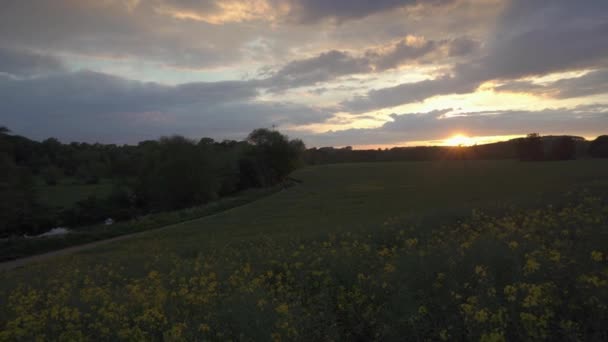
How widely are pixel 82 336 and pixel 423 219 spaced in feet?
29.6

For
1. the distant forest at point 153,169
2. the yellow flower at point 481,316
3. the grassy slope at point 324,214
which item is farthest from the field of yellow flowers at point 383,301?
the distant forest at point 153,169

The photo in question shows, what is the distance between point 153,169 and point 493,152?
75.1 m

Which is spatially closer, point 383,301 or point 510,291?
point 510,291

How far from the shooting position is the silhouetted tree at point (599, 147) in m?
69.2

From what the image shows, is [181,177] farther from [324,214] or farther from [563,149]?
[563,149]

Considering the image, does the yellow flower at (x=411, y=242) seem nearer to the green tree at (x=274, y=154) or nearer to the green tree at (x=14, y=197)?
the green tree at (x=14, y=197)

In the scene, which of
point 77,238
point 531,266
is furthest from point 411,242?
point 77,238

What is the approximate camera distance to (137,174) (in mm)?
64688

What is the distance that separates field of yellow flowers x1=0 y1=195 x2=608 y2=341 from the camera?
413cm

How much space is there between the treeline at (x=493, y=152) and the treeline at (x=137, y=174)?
82.5ft

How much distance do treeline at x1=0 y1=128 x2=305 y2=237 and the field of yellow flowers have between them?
36.7 metres

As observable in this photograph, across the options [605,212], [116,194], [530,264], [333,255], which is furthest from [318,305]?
[116,194]

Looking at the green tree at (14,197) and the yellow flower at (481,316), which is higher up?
the yellow flower at (481,316)

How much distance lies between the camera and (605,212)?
820cm
